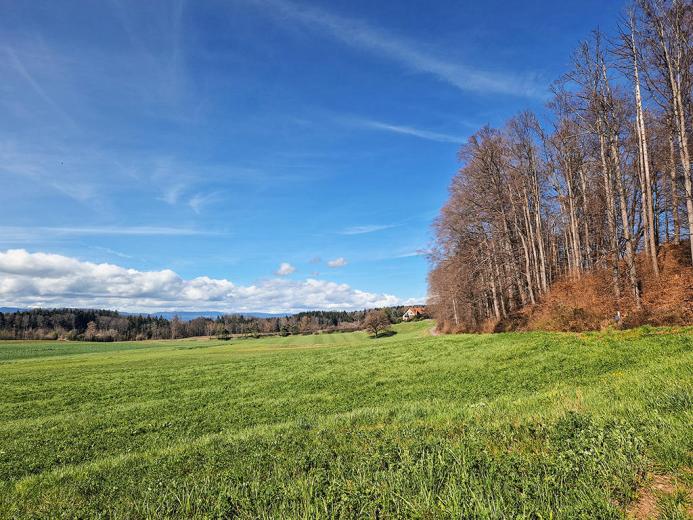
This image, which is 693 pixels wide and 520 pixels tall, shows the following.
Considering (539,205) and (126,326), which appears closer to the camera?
(539,205)

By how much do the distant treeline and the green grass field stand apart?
4797 inches

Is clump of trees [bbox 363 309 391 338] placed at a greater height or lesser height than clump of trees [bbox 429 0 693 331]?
lesser

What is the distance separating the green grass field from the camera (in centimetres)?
393

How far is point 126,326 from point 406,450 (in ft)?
652

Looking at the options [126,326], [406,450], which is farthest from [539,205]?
[126,326]

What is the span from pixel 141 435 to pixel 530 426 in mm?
13318

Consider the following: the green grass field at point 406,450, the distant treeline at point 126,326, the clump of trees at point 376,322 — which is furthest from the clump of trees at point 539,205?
the distant treeline at point 126,326

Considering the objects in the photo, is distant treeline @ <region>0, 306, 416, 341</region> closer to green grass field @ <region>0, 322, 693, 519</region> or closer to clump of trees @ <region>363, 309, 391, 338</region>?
clump of trees @ <region>363, 309, 391, 338</region>

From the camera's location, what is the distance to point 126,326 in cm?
17175

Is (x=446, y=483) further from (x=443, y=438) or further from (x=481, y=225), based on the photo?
(x=481, y=225)

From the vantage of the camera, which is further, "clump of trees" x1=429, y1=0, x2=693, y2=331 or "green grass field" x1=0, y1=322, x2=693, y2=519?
"clump of trees" x1=429, y1=0, x2=693, y2=331

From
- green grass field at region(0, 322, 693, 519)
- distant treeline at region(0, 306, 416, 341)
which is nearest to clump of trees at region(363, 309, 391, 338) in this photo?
distant treeline at region(0, 306, 416, 341)

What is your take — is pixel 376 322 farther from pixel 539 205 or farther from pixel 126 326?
pixel 126 326

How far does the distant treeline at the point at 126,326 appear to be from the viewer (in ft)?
474
